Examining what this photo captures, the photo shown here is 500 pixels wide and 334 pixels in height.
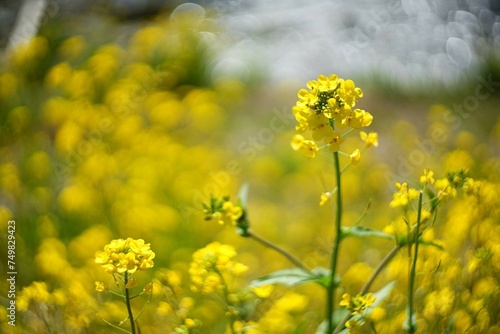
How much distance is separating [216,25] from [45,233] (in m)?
3.69

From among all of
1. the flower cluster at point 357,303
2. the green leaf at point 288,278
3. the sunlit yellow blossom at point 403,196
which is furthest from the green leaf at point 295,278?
the sunlit yellow blossom at point 403,196

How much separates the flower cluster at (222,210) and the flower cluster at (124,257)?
230 millimetres

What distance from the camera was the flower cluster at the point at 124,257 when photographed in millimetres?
1565

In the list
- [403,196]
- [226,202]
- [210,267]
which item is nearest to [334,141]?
[403,196]

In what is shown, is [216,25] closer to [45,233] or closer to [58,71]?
[58,71]

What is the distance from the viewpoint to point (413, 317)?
1764mm

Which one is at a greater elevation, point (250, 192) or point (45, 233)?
point (45, 233)

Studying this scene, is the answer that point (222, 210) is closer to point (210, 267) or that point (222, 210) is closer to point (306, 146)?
point (210, 267)

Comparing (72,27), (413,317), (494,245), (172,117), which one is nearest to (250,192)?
(172,117)

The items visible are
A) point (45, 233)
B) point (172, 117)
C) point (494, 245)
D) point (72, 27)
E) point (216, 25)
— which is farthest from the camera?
point (216, 25)

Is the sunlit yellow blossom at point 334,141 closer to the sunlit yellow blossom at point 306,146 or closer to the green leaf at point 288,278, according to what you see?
the sunlit yellow blossom at point 306,146

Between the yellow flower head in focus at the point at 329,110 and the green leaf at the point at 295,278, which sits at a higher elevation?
the yellow flower head in focus at the point at 329,110

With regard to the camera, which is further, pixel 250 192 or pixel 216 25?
pixel 216 25

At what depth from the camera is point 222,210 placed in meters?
1.79
